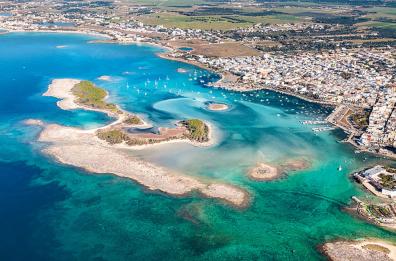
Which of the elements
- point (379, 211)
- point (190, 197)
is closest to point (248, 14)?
point (190, 197)

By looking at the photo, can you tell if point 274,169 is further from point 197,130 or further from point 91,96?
point 91,96

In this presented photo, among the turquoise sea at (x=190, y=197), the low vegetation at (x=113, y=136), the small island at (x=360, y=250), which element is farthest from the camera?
the low vegetation at (x=113, y=136)

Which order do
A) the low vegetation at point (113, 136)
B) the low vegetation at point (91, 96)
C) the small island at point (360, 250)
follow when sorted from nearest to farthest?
the small island at point (360, 250) → the low vegetation at point (113, 136) → the low vegetation at point (91, 96)

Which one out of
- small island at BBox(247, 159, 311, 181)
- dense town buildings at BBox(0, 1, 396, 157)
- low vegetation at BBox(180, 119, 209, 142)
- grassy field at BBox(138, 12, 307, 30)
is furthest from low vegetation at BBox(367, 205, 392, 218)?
grassy field at BBox(138, 12, 307, 30)

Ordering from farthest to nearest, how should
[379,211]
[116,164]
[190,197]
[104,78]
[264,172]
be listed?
1. [104,78]
2. [116,164]
3. [264,172]
4. [190,197]
5. [379,211]

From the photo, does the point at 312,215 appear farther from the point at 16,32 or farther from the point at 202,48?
the point at 16,32

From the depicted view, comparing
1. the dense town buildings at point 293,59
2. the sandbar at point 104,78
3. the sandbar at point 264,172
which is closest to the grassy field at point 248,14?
the dense town buildings at point 293,59

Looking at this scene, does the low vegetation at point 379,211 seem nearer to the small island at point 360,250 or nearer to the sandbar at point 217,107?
the small island at point 360,250
